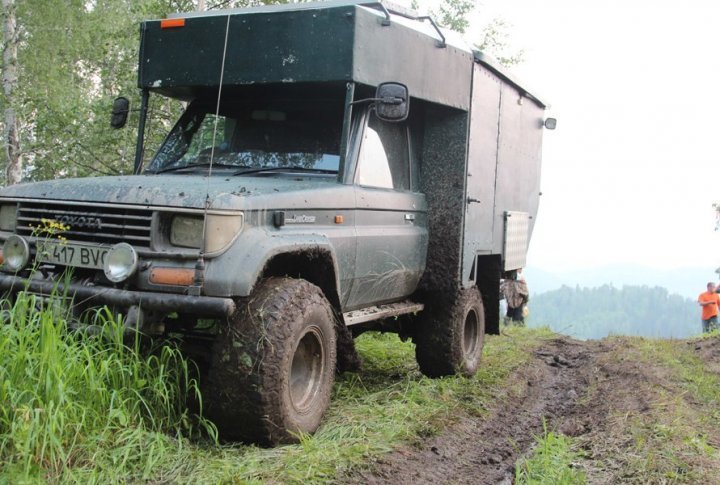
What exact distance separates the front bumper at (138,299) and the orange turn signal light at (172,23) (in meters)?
2.29

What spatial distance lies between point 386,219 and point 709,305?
1231 cm

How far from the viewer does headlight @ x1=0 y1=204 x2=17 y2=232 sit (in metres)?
4.68

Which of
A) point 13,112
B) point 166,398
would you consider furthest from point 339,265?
point 13,112

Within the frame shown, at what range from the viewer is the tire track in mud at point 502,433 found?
14.4 feet

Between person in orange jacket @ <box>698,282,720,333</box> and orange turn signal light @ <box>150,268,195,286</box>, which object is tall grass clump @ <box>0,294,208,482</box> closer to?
orange turn signal light @ <box>150,268,195,286</box>

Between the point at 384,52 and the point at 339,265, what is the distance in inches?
62.7

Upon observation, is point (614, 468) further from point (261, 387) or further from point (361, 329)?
point (361, 329)

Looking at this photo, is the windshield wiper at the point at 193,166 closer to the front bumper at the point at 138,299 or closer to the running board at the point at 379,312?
the running board at the point at 379,312

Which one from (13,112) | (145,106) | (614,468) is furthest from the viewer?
(13,112)

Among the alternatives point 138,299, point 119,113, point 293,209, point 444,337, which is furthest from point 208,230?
point 444,337

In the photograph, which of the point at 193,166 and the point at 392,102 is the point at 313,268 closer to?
the point at 392,102

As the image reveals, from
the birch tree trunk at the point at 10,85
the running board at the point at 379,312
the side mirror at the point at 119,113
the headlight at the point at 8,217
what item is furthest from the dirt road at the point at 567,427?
the birch tree trunk at the point at 10,85

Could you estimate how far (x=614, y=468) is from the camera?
4363mm

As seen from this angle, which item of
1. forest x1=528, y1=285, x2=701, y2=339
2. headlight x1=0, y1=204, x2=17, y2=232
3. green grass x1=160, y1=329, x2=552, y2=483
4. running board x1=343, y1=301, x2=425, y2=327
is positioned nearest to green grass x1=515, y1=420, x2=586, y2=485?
green grass x1=160, y1=329, x2=552, y2=483
